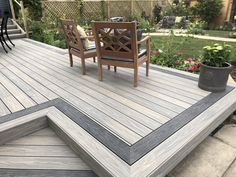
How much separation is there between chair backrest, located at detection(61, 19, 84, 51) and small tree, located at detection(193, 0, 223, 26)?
10981 millimetres

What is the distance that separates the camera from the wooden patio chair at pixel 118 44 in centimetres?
243

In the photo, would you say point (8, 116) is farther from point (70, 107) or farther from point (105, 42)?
point (105, 42)

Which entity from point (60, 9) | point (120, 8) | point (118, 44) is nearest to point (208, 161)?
point (118, 44)

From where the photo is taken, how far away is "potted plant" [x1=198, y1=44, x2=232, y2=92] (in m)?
2.35

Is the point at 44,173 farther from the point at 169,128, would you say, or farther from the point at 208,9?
the point at 208,9

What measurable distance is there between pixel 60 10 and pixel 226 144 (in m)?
9.08

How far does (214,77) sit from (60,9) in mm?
8547

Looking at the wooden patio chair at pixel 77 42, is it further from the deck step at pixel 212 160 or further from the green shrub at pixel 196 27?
the green shrub at pixel 196 27

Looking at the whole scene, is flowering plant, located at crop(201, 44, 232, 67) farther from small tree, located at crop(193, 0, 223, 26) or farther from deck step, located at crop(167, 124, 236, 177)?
small tree, located at crop(193, 0, 223, 26)

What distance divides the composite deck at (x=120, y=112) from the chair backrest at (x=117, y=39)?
407 millimetres

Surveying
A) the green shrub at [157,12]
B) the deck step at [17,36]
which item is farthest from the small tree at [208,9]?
the deck step at [17,36]

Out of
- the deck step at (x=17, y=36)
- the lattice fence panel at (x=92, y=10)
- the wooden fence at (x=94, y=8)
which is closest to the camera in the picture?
the deck step at (x=17, y=36)

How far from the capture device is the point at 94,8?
10.4 m

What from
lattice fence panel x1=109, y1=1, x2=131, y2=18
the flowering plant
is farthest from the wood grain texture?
lattice fence panel x1=109, y1=1, x2=131, y2=18
